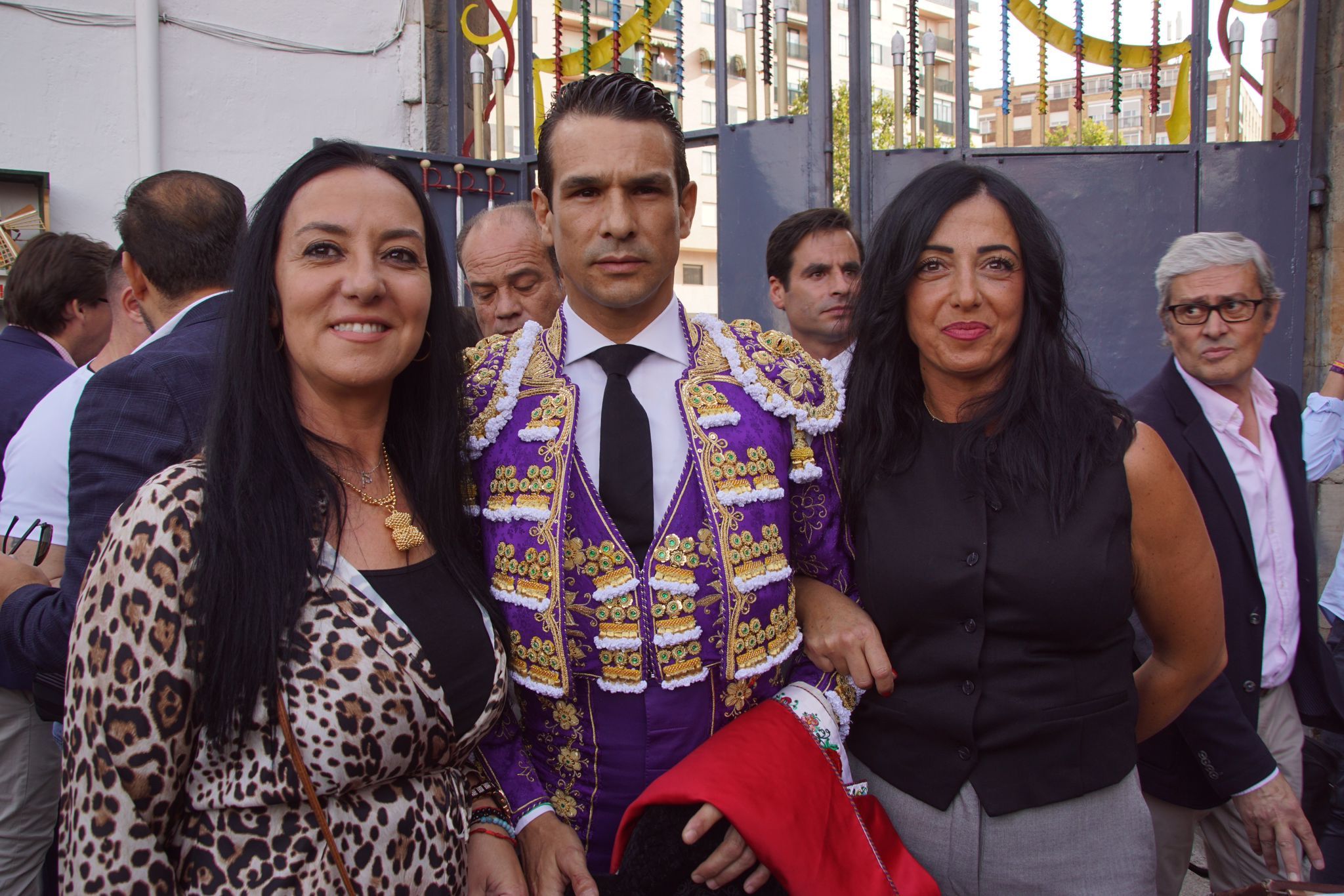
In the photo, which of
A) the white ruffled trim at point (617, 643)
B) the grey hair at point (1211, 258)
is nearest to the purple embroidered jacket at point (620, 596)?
the white ruffled trim at point (617, 643)

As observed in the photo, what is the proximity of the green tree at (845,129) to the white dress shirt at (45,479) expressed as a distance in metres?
3.06

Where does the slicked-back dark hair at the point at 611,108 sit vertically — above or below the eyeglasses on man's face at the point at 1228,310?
above

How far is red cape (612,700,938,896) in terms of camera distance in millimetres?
1447

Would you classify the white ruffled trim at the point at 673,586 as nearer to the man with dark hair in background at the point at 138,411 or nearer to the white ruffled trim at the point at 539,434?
the white ruffled trim at the point at 539,434

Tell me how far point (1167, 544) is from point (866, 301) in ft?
2.44

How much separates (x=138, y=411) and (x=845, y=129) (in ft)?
47.4

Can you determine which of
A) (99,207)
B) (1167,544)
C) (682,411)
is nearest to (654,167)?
(682,411)

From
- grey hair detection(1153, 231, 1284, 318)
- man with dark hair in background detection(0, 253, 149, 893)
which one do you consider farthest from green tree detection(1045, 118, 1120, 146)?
man with dark hair in background detection(0, 253, 149, 893)

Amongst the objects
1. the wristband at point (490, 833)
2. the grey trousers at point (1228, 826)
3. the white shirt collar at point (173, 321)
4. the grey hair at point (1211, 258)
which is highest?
the grey hair at point (1211, 258)

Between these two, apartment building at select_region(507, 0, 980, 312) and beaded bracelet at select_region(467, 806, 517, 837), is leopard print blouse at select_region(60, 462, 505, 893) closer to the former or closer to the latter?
beaded bracelet at select_region(467, 806, 517, 837)

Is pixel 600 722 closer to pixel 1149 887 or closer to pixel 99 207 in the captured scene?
pixel 1149 887

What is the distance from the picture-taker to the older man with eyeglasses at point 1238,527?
241 centimetres

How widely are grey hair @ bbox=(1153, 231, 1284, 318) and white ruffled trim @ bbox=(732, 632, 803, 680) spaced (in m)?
1.68

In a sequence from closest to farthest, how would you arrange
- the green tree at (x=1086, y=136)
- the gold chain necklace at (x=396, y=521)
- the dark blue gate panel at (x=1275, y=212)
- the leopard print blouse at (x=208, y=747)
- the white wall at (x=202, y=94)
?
the leopard print blouse at (x=208, y=747)
the gold chain necklace at (x=396, y=521)
the dark blue gate panel at (x=1275, y=212)
the green tree at (x=1086, y=136)
the white wall at (x=202, y=94)
